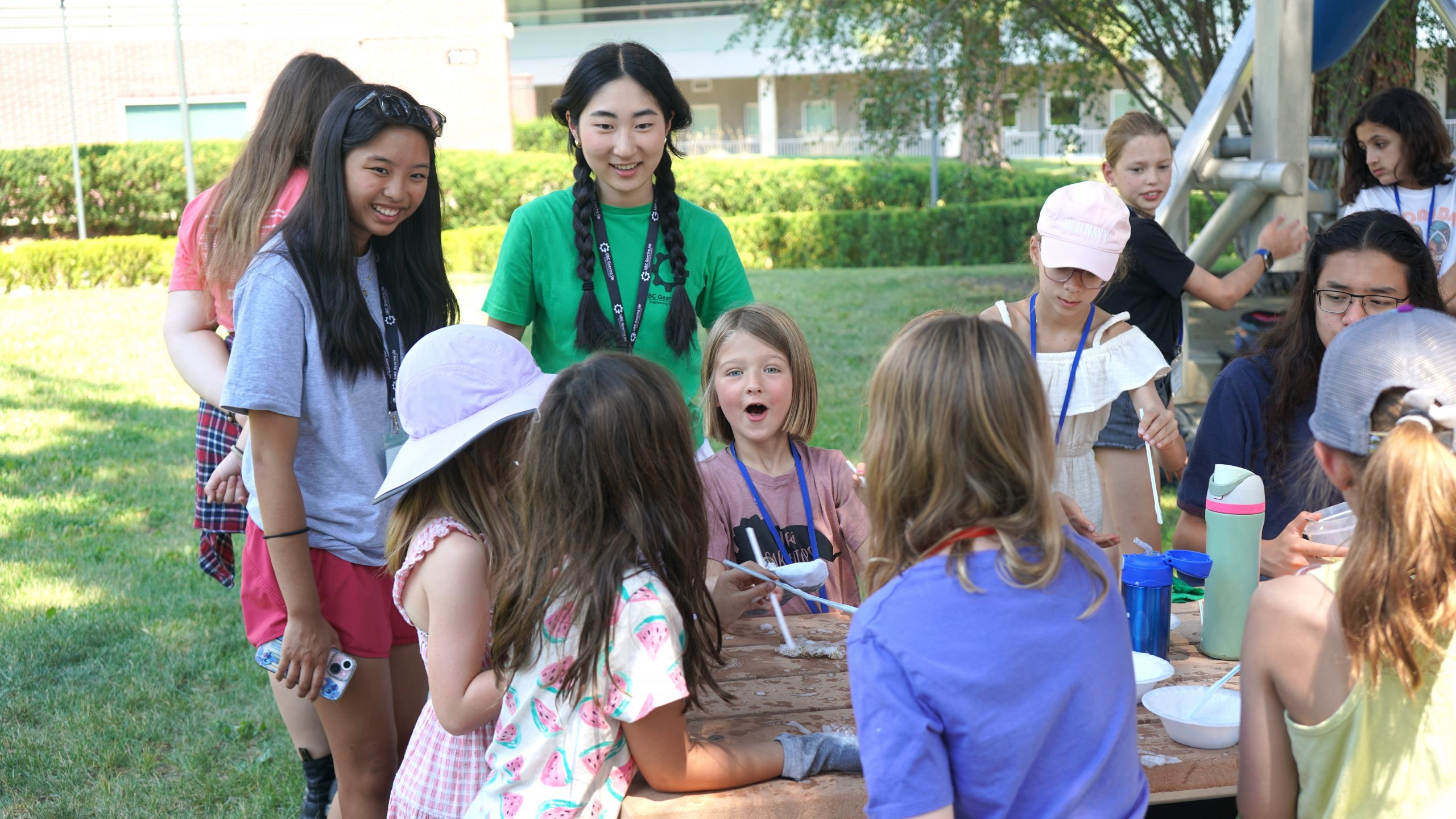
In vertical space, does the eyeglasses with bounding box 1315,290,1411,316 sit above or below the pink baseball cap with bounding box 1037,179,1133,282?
below

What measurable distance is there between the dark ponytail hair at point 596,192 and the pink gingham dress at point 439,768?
111cm

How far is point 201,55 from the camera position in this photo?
25.6m

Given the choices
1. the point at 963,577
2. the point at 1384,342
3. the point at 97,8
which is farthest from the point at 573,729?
the point at 97,8

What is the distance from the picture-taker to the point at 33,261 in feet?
48.8

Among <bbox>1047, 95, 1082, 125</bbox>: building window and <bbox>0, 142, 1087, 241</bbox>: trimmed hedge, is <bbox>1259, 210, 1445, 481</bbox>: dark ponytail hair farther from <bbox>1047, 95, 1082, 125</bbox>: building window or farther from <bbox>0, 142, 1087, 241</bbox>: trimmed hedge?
<bbox>0, 142, 1087, 241</bbox>: trimmed hedge

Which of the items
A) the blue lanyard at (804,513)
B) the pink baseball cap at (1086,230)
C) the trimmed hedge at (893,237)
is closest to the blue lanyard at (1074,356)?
the pink baseball cap at (1086,230)

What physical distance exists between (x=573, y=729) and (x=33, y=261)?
15.9 m

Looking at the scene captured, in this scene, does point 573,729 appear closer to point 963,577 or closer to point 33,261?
point 963,577

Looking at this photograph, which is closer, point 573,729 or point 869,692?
point 869,692

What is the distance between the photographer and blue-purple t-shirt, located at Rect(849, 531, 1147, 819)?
4.80 feet

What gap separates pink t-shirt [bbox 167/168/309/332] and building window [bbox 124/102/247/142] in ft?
83.4

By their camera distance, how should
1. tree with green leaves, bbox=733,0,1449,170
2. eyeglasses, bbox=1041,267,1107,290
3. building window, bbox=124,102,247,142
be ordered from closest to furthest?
eyeglasses, bbox=1041,267,1107,290, tree with green leaves, bbox=733,0,1449,170, building window, bbox=124,102,247,142

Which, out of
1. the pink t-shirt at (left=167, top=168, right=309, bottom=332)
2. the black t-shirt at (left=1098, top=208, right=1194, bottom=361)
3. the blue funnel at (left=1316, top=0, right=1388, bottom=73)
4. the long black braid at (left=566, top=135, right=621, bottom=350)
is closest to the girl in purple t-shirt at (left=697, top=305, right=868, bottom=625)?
the long black braid at (left=566, top=135, right=621, bottom=350)

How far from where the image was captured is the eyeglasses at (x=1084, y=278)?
2.97 m
